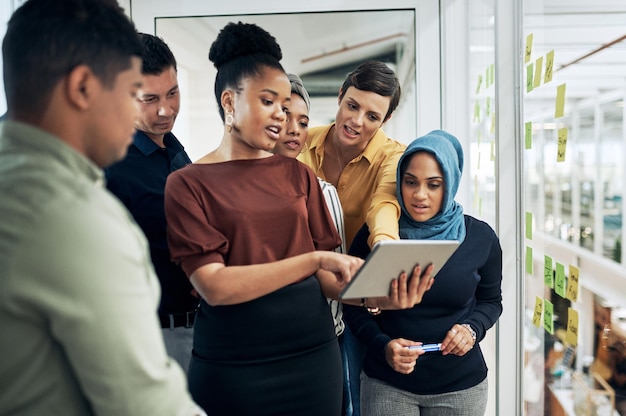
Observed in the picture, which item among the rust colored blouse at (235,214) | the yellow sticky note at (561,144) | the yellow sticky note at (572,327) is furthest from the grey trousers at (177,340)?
the yellow sticky note at (561,144)

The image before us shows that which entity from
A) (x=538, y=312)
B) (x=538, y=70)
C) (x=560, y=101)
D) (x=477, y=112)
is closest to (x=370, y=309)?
(x=538, y=312)

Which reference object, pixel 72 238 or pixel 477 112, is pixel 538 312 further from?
pixel 72 238

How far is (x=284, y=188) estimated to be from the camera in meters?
1.45

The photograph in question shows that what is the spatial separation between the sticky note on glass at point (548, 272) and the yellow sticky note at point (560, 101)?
45cm

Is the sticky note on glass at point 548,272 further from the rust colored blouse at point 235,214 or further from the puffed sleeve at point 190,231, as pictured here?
the puffed sleeve at point 190,231

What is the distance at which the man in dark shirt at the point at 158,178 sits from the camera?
1600mm

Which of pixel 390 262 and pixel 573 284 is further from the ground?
pixel 390 262

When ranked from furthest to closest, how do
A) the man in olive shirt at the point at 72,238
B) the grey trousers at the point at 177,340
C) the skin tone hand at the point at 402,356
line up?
1. the grey trousers at the point at 177,340
2. the skin tone hand at the point at 402,356
3. the man in olive shirt at the point at 72,238

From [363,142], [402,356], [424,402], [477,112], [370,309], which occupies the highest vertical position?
[477,112]

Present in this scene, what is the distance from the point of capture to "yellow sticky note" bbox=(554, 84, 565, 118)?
171 centimetres

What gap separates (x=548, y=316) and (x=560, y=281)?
18cm

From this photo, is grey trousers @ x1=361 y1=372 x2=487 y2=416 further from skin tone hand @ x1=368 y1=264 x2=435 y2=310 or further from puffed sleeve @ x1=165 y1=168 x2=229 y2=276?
puffed sleeve @ x1=165 y1=168 x2=229 y2=276

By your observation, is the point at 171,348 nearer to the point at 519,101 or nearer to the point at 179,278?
the point at 179,278

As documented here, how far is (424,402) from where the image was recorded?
1.68 metres
